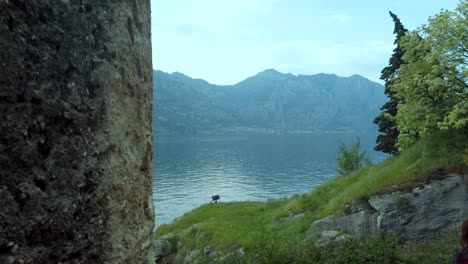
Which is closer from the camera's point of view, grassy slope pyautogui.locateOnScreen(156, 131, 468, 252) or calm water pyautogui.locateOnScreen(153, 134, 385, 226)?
grassy slope pyautogui.locateOnScreen(156, 131, 468, 252)

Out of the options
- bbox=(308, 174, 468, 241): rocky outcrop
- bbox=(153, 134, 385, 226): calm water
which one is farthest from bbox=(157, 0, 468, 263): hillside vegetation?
bbox=(153, 134, 385, 226): calm water

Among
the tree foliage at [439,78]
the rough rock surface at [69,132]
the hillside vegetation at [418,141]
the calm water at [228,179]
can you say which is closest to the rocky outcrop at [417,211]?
the hillside vegetation at [418,141]

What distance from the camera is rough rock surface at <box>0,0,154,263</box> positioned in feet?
8.39

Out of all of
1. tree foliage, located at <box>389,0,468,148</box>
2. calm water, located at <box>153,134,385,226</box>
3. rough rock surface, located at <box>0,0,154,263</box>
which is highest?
tree foliage, located at <box>389,0,468,148</box>

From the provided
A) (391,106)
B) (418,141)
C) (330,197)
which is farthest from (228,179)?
(418,141)

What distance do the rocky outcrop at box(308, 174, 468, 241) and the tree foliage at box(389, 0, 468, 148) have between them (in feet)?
11.8

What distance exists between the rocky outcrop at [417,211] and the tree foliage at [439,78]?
11.8 ft

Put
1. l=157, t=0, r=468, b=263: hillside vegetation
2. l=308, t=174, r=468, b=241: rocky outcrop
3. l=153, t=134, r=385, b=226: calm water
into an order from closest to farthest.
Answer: l=308, t=174, r=468, b=241: rocky outcrop, l=157, t=0, r=468, b=263: hillside vegetation, l=153, t=134, r=385, b=226: calm water

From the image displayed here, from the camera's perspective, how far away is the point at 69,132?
2.84 m

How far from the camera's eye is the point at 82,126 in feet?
9.59

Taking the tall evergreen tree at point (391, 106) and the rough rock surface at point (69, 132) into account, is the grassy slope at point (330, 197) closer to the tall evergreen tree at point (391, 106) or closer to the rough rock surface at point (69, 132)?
the tall evergreen tree at point (391, 106)

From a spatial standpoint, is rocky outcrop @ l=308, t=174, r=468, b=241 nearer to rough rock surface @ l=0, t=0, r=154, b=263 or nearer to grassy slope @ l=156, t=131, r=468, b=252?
grassy slope @ l=156, t=131, r=468, b=252

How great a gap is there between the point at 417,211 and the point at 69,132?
74.4 feet

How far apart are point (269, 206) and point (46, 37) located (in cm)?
3713
